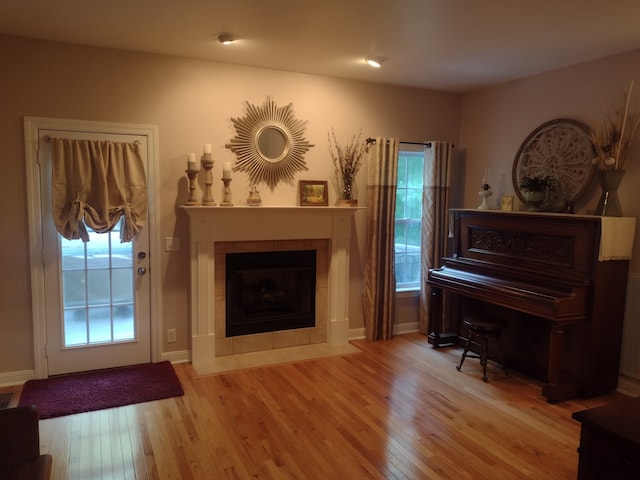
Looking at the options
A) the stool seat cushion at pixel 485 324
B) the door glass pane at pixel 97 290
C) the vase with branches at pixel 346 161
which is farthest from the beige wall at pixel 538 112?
the door glass pane at pixel 97 290

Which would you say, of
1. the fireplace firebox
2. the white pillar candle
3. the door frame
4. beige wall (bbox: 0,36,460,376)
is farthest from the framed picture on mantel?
the door frame

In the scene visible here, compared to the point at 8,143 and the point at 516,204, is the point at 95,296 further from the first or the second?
the point at 516,204

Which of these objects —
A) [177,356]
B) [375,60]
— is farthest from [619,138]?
[177,356]

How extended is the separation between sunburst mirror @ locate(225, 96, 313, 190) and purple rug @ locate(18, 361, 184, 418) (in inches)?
71.7

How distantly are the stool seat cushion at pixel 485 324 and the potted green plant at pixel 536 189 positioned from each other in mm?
1003

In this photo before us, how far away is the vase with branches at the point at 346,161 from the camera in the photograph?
450cm

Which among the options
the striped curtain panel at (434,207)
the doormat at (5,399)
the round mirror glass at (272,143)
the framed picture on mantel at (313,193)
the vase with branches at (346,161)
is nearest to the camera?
the doormat at (5,399)

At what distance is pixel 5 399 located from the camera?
10.8 ft

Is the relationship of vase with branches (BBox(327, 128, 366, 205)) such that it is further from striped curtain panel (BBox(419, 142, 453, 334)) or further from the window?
striped curtain panel (BBox(419, 142, 453, 334))

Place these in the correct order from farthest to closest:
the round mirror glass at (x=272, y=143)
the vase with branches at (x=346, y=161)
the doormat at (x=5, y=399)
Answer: the vase with branches at (x=346, y=161) → the round mirror glass at (x=272, y=143) → the doormat at (x=5, y=399)

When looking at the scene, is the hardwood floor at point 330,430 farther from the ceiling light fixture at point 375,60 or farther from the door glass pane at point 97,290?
the ceiling light fixture at point 375,60

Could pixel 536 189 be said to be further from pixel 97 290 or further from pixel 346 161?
pixel 97 290

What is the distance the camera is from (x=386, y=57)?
149 inches

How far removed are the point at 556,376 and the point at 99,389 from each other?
3331 mm
